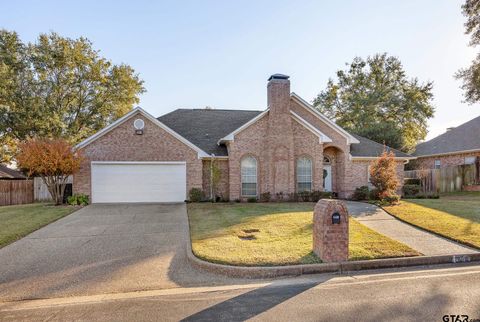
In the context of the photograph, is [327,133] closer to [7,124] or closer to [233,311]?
[233,311]

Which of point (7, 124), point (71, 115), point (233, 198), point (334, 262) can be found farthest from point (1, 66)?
point (334, 262)

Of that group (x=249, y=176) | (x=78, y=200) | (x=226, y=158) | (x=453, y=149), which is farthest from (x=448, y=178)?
(x=78, y=200)

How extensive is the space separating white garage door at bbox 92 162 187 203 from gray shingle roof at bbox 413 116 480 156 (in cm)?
2249

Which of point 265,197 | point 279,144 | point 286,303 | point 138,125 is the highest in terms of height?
point 138,125

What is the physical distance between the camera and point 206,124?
20.5 m

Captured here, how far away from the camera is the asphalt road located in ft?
13.9

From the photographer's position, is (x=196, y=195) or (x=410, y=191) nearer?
(x=196, y=195)

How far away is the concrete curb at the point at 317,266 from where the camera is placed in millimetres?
5957

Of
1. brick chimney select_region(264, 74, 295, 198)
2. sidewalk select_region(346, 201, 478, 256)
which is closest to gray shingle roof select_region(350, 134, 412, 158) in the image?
brick chimney select_region(264, 74, 295, 198)

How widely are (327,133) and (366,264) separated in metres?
13.4

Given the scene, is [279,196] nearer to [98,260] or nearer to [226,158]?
[226,158]

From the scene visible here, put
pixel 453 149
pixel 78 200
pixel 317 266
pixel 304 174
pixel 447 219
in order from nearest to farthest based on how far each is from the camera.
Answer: pixel 317 266 → pixel 447 219 → pixel 78 200 → pixel 304 174 → pixel 453 149

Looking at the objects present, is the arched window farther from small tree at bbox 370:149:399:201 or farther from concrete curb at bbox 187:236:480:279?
concrete curb at bbox 187:236:480:279

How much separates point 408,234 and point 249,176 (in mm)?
9562
